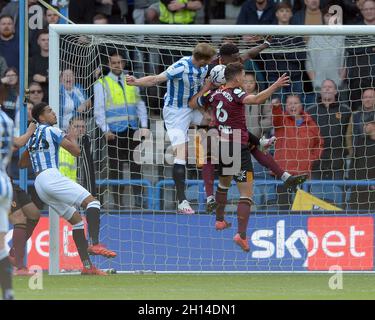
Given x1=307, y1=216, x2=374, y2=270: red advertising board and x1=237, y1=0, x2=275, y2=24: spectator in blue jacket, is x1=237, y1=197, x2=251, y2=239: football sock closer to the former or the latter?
x1=307, y1=216, x2=374, y2=270: red advertising board

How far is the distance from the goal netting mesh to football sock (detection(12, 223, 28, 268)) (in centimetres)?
113

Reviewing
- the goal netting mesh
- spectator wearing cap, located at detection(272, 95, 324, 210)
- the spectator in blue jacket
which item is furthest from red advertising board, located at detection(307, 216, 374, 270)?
the spectator in blue jacket

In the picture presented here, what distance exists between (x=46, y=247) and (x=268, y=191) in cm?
308

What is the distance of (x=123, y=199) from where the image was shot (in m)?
15.2

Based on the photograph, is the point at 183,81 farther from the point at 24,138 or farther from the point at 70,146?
the point at 24,138

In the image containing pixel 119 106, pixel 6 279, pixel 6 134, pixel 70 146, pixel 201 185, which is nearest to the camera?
pixel 6 279

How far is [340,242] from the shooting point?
15.1 metres

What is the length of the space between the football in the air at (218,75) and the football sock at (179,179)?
1.15 meters

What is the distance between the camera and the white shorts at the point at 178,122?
14008 mm

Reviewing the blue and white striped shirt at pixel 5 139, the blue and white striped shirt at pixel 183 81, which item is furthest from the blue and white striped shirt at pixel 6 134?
the blue and white striped shirt at pixel 183 81

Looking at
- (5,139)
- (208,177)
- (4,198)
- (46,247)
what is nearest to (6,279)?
(4,198)

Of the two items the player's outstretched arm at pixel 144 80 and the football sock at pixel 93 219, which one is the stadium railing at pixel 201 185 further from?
the player's outstretched arm at pixel 144 80

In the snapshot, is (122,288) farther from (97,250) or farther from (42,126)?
(42,126)
